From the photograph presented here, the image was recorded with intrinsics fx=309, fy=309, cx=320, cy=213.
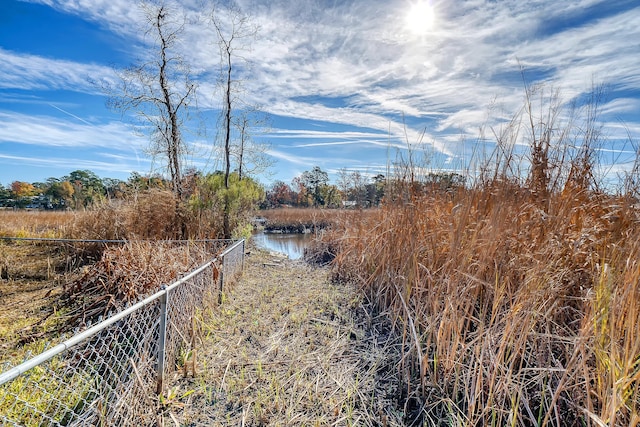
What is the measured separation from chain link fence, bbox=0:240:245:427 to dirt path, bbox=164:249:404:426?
0.17 meters

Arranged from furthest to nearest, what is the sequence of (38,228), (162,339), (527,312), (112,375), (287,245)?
(287,245), (38,228), (112,375), (162,339), (527,312)

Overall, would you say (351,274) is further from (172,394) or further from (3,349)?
(3,349)

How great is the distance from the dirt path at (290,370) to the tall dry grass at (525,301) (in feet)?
0.78

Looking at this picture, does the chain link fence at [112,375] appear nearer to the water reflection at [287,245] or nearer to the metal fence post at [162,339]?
the metal fence post at [162,339]

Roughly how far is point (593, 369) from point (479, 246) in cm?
81

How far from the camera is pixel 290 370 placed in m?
2.13

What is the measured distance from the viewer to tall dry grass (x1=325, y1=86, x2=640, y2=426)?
1.32 meters

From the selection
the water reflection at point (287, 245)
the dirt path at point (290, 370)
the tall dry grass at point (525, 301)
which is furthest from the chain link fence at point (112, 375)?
the water reflection at point (287, 245)

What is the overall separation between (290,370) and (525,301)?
4.97 feet

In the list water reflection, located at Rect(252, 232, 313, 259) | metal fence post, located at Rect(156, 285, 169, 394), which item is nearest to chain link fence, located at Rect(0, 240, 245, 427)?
metal fence post, located at Rect(156, 285, 169, 394)

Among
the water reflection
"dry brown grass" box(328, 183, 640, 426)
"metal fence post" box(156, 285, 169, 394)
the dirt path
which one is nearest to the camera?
"dry brown grass" box(328, 183, 640, 426)

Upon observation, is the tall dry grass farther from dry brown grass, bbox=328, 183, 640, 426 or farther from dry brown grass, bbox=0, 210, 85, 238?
dry brown grass, bbox=0, 210, 85, 238

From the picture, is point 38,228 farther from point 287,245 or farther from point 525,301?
point 525,301

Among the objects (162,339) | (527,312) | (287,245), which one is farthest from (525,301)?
(287,245)
